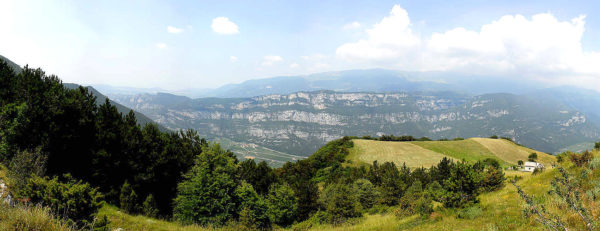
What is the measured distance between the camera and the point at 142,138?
29984 millimetres

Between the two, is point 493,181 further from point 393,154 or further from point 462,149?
point 462,149

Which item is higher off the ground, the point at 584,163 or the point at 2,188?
the point at 584,163

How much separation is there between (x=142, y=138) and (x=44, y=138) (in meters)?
9.87

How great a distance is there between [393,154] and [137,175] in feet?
255

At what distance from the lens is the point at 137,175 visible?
88.1 feet

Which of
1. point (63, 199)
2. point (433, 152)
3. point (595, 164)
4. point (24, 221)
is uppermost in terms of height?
point (595, 164)

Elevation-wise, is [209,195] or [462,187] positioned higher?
[462,187]

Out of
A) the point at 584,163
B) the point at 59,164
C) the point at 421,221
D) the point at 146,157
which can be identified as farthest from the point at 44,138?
the point at 584,163

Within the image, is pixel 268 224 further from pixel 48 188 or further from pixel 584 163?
pixel 584 163

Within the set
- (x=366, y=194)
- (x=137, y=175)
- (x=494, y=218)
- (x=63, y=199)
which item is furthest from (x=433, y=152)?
(x=63, y=199)

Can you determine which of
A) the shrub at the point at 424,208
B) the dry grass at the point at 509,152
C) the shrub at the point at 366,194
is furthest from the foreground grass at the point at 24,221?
the dry grass at the point at 509,152

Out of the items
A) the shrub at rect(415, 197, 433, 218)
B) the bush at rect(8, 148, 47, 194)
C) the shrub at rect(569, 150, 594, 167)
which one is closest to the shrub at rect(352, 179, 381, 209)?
the shrub at rect(415, 197, 433, 218)

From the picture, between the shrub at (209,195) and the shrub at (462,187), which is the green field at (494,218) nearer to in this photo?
the shrub at (462,187)

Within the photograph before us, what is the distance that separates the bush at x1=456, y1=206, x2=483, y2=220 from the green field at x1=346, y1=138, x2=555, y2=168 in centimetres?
6657
